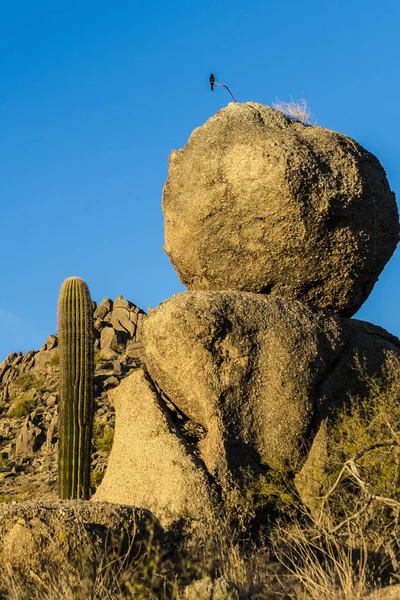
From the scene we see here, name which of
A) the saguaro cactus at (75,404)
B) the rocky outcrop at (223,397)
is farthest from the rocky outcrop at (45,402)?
the rocky outcrop at (223,397)

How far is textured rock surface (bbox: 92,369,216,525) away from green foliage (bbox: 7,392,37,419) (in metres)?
11.6

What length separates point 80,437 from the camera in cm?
1191

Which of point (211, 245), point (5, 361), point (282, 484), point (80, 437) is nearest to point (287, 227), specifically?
point (211, 245)

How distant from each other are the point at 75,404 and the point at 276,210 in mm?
3988

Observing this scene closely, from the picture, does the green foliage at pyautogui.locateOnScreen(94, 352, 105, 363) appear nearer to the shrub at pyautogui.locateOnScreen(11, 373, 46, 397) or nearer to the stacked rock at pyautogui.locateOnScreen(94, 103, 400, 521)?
the shrub at pyautogui.locateOnScreen(11, 373, 46, 397)

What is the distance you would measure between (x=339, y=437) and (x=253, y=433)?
3.01ft

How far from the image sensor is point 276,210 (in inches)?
385

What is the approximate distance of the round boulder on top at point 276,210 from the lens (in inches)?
386

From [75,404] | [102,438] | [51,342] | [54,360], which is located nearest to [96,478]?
[102,438]

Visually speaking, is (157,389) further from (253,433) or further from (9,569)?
(9,569)

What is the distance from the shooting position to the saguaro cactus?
38.4 ft

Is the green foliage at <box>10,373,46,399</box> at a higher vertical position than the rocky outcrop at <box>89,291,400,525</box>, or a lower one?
higher

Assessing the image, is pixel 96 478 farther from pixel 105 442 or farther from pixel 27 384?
pixel 27 384

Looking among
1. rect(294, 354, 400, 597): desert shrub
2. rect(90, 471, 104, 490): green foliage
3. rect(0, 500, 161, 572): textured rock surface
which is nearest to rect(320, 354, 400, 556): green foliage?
rect(294, 354, 400, 597): desert shrub
